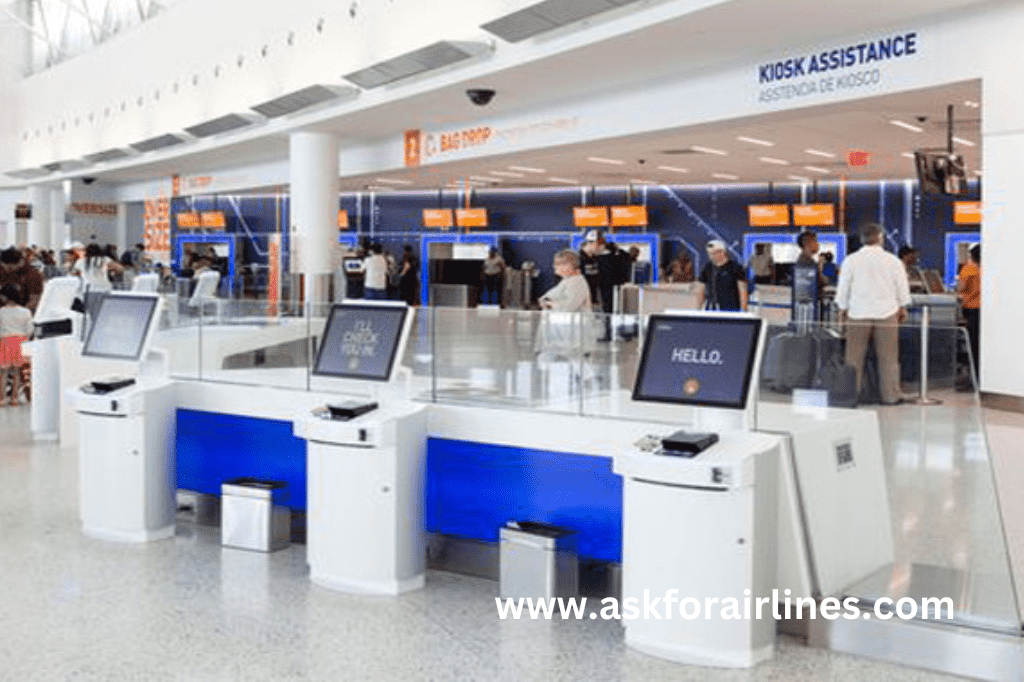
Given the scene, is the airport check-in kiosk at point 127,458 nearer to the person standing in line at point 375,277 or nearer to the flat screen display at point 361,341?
the flat screen display at point 361,341

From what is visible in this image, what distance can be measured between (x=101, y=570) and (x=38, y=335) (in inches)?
276

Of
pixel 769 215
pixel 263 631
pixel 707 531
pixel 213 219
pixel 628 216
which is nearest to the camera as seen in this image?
pixel 707 531

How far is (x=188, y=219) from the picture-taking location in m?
39.2

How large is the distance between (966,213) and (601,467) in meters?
21.4

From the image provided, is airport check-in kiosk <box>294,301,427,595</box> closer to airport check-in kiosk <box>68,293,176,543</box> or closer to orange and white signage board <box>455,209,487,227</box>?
airport check-in kiosk <box>68,293,176,543</box>

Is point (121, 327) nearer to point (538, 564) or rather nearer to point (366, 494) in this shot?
point (366, 494)

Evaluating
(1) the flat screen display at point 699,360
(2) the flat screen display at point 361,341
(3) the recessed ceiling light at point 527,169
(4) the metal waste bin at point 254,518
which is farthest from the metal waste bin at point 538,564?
(3) the recessed ceiling light at point 527,169

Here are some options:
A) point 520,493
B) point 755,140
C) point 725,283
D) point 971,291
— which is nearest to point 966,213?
point 755,140

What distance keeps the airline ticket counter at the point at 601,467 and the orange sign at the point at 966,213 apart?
20.6 meters

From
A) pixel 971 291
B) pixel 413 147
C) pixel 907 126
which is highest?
pixel 413 147

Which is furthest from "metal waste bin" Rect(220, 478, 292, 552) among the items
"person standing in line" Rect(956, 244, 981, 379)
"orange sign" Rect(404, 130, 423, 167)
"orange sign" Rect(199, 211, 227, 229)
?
"orange sign" Rect(199, 211, 227, 229)

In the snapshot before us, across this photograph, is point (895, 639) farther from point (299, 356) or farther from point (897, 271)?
point (897, 271)

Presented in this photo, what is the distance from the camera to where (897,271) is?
11.7 m

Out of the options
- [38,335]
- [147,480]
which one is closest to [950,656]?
[147,480]
